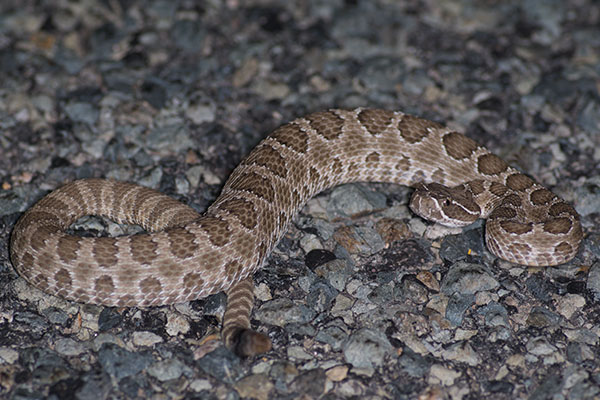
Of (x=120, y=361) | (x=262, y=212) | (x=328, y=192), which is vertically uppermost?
(x=262, y=212)

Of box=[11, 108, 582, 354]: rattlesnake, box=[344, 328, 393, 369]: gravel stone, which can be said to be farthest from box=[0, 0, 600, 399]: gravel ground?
box=[11, 108, 582, 354]: rattlesnake

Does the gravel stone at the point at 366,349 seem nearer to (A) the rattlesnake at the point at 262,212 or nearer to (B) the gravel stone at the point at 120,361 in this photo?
(A) the rattlesnake at the point at 262,212

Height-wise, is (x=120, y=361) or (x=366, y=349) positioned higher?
(x=120, y=361)

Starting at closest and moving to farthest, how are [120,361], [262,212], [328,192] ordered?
[120,361] < [262,212] < [328,192]

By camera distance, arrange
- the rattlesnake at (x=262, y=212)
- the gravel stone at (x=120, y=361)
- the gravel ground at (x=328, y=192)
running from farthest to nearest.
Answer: the rattlesnake at (x=262, y=212) < the gravel ground at (x=328, y=192) < the gravel stone at (x=120, y=361)

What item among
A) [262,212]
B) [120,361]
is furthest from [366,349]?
[120,361]

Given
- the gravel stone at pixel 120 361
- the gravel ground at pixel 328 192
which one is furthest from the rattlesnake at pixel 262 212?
the gravel stone at pixel 120 361

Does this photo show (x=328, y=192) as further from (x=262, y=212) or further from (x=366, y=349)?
(x=366, y=349)
